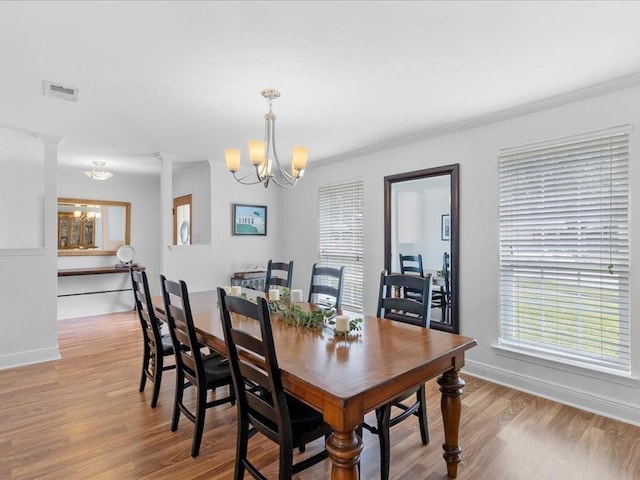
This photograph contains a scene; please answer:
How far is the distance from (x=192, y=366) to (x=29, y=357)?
2652 mm

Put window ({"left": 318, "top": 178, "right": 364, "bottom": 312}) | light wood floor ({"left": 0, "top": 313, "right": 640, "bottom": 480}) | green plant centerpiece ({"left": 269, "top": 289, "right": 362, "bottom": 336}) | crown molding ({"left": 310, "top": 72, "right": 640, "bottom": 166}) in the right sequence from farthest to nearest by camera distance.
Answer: window ({"left": 318, "top": 178, "right": 364, "bottom": 312}), crown molding ({"left": 310, "top": 72, "right": 640, "bottom": 166}), green plant centerpiece ({"left": 269, "top": 289, "right": 362, "bottom": 336}), light wood floor ({"left": 0, "top": 313, "right": 640, "bottom": 480})

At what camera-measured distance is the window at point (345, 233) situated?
4621 mm

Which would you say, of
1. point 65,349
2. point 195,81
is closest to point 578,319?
point 195,81

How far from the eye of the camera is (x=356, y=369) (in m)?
1.49

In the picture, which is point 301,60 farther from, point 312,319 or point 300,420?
point 300,420

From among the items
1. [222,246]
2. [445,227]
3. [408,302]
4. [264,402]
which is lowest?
[264,402]

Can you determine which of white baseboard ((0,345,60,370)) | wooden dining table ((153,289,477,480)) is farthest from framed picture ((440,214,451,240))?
white baseboard ((0,345,60,370))

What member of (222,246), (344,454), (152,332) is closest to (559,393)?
(344,454)

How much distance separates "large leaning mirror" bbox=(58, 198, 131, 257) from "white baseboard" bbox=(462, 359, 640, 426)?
228 inches

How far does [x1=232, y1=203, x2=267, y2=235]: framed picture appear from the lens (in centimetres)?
533

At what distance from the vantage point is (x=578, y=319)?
2.75m

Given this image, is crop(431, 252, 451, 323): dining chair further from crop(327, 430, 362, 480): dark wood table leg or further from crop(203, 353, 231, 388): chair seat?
crop(327, 430, 362, 480): dark wood table leg

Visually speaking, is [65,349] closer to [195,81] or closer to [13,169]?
[13,169]

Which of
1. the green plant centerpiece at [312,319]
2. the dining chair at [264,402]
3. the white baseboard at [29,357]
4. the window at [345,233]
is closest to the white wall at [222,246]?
the window at [345,233]
